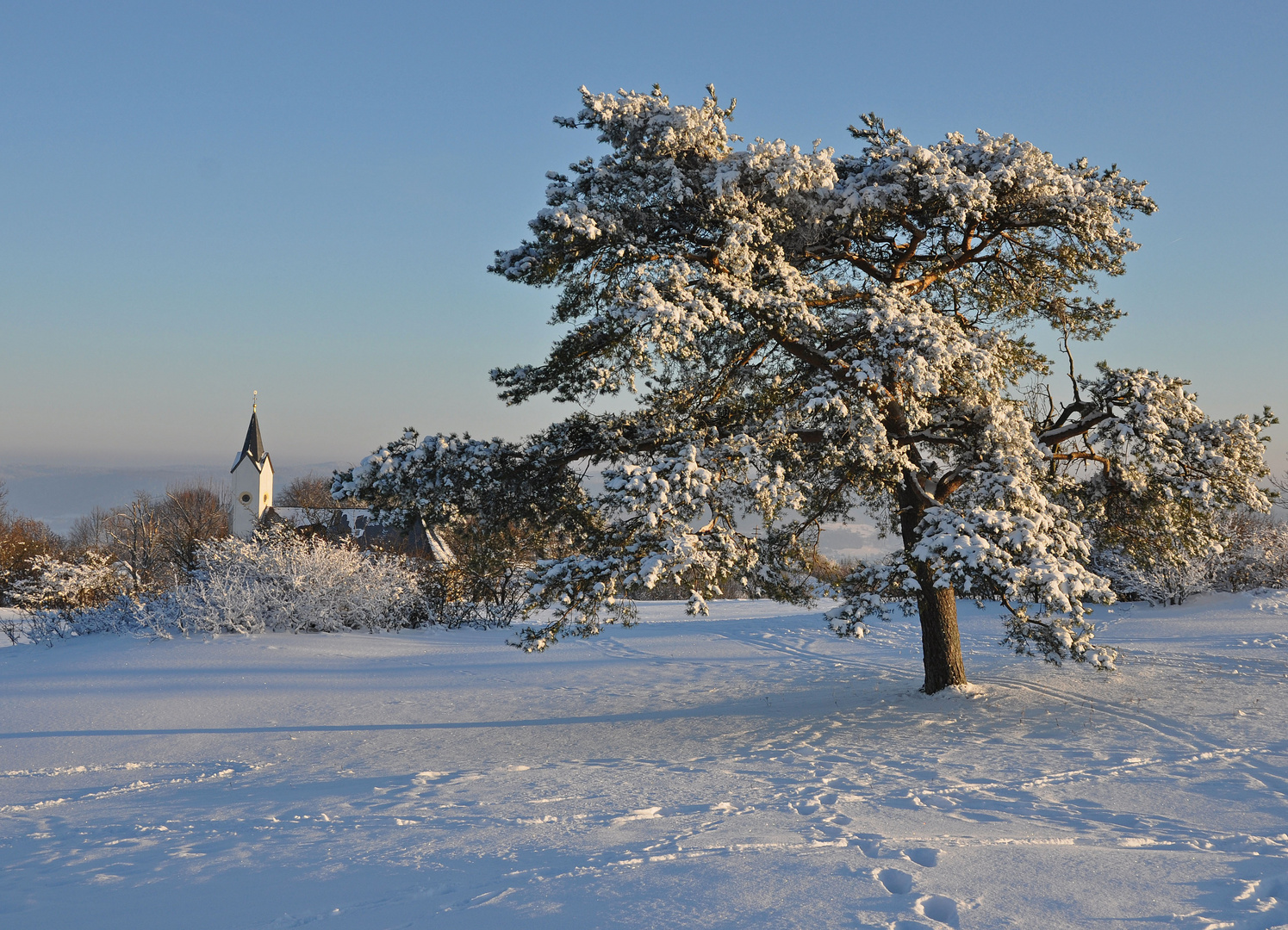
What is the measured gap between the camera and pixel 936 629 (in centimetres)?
1127

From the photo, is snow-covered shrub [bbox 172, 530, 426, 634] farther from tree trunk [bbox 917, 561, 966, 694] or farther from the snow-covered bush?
the snow-covered bush

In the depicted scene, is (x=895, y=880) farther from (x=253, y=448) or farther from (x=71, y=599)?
(x=253, y=448)

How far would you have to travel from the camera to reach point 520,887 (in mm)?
4652

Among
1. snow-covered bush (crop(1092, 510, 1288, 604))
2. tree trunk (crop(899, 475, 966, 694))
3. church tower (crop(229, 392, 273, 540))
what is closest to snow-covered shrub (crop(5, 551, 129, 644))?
tree trunk (crop(899, 475, 966, 694))

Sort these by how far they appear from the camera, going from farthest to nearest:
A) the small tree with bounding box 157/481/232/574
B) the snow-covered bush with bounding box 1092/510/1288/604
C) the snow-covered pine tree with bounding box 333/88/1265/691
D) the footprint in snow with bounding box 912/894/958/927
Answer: the small tree with bounding box 157/481/232/574, the snow-covered bush with bounding box 1092/510/1288/604, the snow-covered pine tree with bounding box 333/88/1265/691, the footprint in snow with bounding box 912/894/958/927

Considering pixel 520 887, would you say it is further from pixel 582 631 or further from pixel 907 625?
pixel 907 625

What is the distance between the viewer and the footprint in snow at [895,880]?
14.9ft

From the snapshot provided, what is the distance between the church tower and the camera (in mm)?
67000

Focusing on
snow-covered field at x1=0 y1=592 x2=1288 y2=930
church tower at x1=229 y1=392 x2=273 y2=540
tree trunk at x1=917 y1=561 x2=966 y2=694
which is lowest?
snow-covered field at x1=0 y1=592 x2=1288 y2=930

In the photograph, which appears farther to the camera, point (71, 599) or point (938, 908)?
point (71, 599)

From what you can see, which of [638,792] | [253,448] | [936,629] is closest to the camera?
[638,792]

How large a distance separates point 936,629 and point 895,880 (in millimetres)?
7095

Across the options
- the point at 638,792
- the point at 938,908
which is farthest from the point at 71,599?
the point at 938,908

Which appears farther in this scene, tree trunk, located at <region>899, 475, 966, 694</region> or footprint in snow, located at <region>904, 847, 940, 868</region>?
tree trunk, located at <region>899, 475, 966, 694</region>
